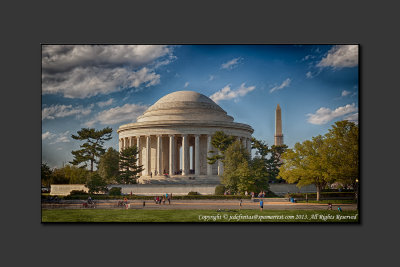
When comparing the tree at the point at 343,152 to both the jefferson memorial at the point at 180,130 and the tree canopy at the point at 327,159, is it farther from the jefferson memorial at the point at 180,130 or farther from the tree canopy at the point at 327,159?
the jefferson memorial at the point at 180,130

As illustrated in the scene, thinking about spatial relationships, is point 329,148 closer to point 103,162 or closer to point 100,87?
point 100,87

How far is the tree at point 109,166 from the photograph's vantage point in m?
56.3

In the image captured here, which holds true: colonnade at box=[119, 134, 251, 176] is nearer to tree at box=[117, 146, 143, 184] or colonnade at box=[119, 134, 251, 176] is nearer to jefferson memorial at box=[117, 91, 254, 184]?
jefferson memorial at box=[117, 91, 254, 184]

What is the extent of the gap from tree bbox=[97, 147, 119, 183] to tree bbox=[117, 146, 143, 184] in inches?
30.1

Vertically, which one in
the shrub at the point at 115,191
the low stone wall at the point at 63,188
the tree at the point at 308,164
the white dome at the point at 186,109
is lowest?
the shrub at the point at 115,191

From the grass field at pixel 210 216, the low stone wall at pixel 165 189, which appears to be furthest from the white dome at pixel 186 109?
the grass field at pixel 210 216

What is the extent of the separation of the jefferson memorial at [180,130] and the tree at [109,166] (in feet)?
26.7

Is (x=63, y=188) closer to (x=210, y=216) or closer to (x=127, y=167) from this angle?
(x=127, y=167)

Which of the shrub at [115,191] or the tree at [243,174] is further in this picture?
the shrub at [115,191]

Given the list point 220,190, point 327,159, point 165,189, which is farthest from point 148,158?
point 327,159

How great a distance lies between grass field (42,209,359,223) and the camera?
3331 centimetres

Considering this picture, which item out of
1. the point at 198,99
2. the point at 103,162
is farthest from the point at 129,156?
the point at 198,99

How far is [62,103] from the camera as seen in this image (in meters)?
37.0

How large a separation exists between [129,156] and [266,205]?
28117 millimetres
